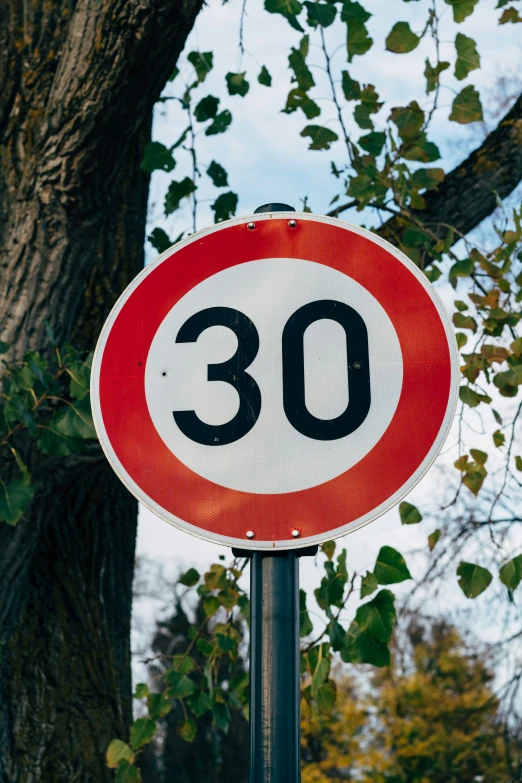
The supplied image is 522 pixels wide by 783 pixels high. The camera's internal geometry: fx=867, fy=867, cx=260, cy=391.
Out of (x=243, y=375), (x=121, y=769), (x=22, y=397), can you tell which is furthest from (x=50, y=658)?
(x=243, y=375)

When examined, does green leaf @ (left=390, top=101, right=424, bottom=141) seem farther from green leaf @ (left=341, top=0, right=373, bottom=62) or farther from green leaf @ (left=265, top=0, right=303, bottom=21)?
green leaf @ (left=265, top=0, right=303, bottom=21)

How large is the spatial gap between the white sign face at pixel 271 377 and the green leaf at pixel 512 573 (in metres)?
0.84

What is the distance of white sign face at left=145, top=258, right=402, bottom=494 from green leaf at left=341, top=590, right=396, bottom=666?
0.64 m

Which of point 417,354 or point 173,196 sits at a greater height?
point 173,196

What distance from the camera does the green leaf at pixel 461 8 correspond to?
2.63m

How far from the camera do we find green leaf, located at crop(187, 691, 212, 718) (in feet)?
8.63

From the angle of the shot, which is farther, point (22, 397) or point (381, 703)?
point (381, 703)

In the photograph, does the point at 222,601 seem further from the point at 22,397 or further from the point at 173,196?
the point at 173,196

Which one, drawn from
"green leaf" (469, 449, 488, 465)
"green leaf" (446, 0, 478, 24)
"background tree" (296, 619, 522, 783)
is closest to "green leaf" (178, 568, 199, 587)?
"green leaf" (469, 449, 488, 465)

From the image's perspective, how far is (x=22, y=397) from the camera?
2.24 meters

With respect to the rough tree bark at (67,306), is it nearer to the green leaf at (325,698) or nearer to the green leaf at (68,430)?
the green leaf at (68,430)

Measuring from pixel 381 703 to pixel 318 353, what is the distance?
16877mm

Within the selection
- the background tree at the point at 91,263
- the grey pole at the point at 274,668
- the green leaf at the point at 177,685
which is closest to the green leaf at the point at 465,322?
the background tree at the point at 91,263

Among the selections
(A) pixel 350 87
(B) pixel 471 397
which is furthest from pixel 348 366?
(A) pixel 350 87
